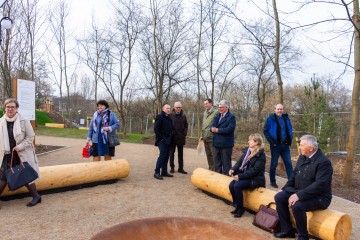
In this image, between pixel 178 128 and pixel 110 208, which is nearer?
pixel 110 208

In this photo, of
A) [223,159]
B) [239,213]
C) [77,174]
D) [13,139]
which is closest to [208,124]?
[223,159]

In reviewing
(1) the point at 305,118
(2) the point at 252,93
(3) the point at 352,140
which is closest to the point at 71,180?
(3) the point at 352,140

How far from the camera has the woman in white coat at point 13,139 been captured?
509cm

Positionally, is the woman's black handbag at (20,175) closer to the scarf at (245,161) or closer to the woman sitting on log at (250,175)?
the woman sitting on log at (250,175)

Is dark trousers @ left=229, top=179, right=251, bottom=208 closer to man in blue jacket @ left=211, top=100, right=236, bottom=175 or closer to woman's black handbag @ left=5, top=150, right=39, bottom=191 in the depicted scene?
man in blue jacket @ left=211, top=100, right=236, bottom=175

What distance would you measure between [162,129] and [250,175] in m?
2.77

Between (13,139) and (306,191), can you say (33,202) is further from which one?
(306,191)

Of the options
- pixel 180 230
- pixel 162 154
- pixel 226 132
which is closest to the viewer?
pixel 180 230

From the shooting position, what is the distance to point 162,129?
7445mm

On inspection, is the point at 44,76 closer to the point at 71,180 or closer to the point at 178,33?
the point at 178,33

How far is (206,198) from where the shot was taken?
20.4 ft

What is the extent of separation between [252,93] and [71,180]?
25.4 meters

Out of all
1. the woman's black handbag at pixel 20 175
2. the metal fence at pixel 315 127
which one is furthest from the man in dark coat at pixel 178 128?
the metal fence at pixel 315 127

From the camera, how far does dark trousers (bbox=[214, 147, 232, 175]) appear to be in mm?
6754
